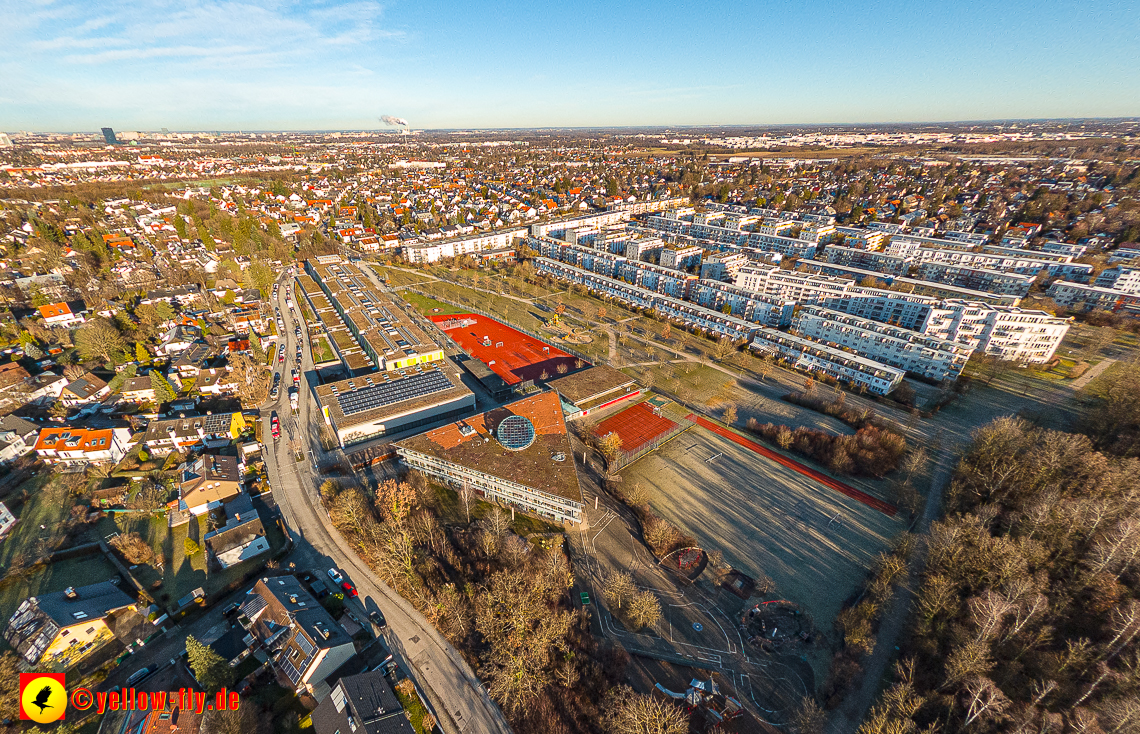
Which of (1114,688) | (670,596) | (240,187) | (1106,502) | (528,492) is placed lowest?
(670,596)

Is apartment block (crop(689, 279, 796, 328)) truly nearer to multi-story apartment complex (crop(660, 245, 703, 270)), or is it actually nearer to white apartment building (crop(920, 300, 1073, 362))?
multi-story apartment complex (crop(660, 245, 703, 270))

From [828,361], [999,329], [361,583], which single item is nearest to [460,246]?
[828,361]

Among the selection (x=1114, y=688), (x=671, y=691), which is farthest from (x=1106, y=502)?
(x=671, y=691)

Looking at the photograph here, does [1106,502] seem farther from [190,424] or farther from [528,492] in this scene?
[190,424]

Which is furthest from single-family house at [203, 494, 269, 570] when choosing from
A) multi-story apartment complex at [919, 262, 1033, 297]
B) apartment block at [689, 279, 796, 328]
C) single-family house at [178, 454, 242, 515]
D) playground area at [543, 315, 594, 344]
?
multi-story apartment complex at [919, 262, 1033, 297]

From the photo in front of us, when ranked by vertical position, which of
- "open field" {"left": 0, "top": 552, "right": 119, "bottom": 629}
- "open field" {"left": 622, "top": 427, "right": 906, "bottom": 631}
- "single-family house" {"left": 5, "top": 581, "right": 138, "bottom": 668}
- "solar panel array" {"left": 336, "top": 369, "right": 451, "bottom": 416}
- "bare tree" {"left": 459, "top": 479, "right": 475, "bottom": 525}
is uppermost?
"solar panel array" {"left": 336, "top": 369, "right": 451, "bottom": 416}

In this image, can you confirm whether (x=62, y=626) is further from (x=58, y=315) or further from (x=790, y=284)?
(x=790, y=284)

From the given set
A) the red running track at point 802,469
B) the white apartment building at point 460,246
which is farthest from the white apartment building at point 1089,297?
the white apartment building at point 460,246
